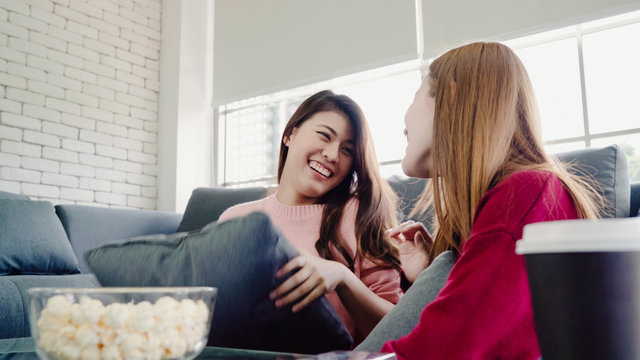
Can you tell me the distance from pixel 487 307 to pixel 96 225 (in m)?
2.50

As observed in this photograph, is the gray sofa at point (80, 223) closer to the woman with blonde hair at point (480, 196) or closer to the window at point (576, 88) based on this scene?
the woman with blonde hair at point (480, 196)

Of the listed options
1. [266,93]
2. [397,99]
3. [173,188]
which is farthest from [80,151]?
[397,99]

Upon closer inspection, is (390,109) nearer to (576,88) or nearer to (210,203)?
(576,88)

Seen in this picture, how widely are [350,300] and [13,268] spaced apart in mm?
1865

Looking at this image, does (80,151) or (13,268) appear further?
(80,151)

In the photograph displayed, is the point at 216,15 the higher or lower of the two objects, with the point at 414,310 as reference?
higher

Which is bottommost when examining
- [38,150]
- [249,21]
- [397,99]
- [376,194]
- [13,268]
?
[13,268]

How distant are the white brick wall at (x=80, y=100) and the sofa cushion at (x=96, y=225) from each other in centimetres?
110

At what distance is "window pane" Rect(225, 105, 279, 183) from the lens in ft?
14.3

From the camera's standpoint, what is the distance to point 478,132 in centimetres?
83

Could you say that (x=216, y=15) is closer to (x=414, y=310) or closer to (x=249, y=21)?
(x=249, y=21)

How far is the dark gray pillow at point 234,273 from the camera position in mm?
653

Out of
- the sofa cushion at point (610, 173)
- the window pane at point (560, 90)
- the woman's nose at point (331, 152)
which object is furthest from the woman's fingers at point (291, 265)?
the window pane at point (560, 90)

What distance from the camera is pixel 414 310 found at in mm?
822
